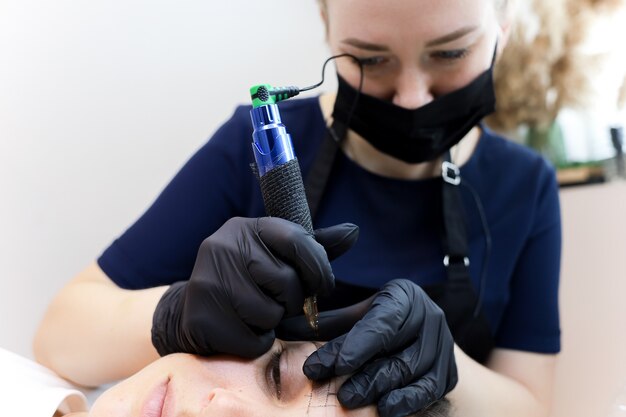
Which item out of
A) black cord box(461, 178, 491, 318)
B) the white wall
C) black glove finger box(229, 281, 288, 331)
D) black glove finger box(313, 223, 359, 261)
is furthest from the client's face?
the white wall

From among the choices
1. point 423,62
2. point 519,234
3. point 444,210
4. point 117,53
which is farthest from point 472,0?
point 117,53

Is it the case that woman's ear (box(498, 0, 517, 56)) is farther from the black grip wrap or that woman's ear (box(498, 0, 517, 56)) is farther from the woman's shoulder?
the black grip wrap

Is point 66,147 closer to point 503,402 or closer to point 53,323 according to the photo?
point 53,323

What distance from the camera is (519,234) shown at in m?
1.56

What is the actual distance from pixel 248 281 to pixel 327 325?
0.83 feet

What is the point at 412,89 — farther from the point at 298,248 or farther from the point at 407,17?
the point at 298,248

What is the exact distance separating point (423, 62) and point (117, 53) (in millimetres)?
933

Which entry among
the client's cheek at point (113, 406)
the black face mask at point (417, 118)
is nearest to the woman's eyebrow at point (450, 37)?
the black face mask at point (417, 118)

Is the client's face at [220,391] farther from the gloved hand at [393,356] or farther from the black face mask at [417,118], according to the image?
the black face mask at [417,118]

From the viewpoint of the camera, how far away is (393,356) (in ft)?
3.40

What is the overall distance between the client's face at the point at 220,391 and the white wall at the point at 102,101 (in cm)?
81

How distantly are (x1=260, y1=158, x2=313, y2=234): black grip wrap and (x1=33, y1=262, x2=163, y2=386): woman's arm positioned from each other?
43 centimetres

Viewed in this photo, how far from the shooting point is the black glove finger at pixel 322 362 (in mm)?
974

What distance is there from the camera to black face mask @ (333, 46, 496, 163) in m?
1.31
